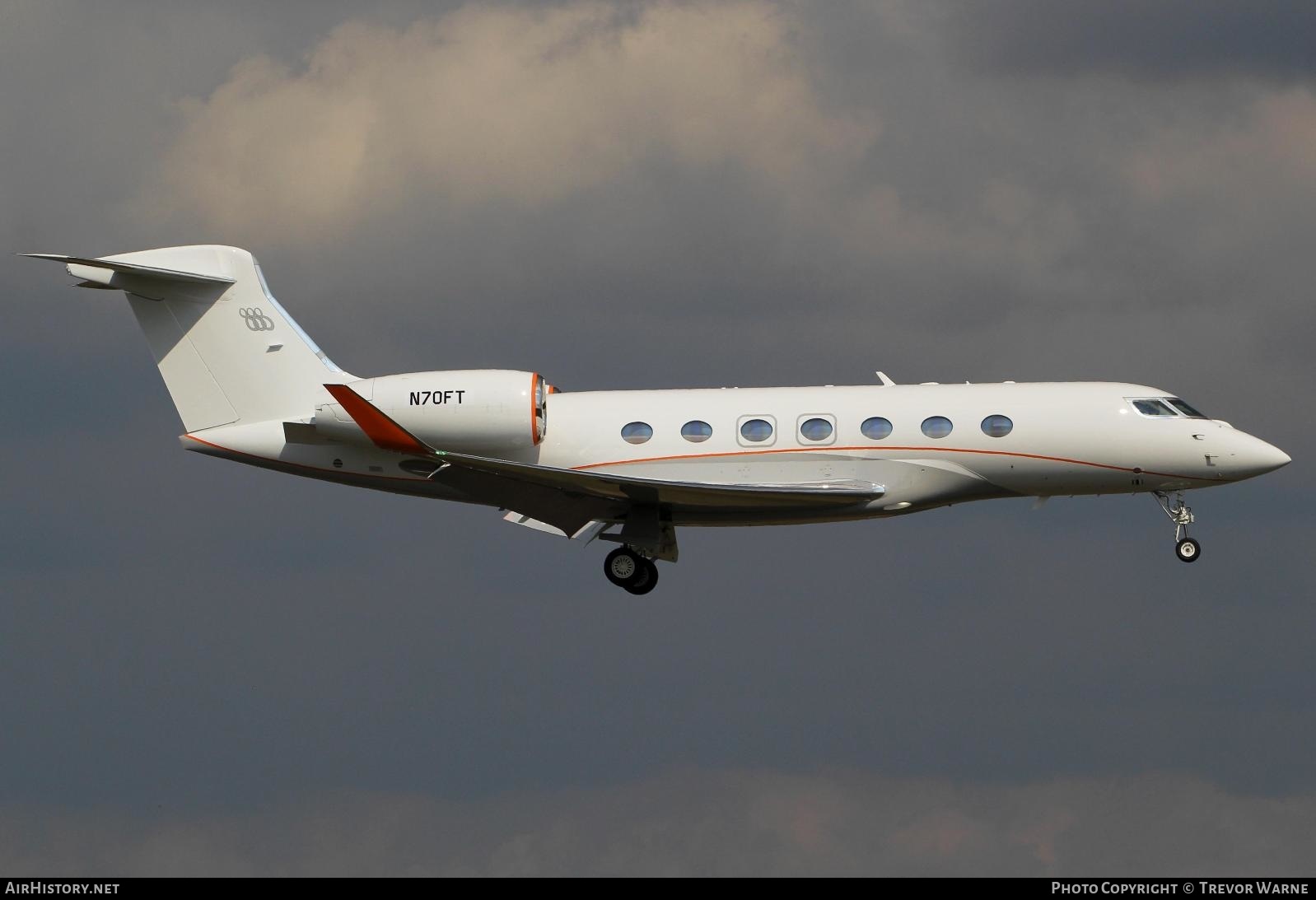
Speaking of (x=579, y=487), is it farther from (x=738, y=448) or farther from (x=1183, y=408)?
(x=1183, y=408)

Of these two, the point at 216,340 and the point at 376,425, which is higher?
the point at 216,340

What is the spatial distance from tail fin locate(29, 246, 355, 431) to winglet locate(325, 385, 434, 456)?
3.37 m

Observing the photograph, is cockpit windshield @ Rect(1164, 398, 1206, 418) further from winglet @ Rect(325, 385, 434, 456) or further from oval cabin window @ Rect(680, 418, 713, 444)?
winglet @ Rect(325, 385, 434, 456)

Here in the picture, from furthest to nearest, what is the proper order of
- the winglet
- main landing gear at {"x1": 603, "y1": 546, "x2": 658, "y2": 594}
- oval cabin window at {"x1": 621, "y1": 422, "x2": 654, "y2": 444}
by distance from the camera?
main landing gear at {"x1": 603, "y1": 546, "x2": 658, "y2": 594} → oval cabin window at {"x1": 621, "y1": 422, "x2": 654, "y2": 444} → the winglet

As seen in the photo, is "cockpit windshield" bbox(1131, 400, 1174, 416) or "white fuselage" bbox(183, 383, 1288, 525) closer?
"white fuselage" bbox(183, 383, 1288, 525)

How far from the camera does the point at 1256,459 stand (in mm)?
30859

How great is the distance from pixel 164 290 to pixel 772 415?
11618 mm

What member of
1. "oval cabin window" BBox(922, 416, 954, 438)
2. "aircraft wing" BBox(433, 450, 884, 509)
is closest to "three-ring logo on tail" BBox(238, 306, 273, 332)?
"aircraft wing" BBox(433, 450, 884, 509)

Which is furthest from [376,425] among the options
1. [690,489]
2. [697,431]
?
[697,431]

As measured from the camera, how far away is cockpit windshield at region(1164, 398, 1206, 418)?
102 ft

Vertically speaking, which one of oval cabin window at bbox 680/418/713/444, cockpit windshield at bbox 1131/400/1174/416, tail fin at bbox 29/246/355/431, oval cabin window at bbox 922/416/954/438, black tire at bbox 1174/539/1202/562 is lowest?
black tire at bbox 1174/539/1202/562

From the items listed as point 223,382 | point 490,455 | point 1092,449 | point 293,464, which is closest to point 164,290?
point 223,382

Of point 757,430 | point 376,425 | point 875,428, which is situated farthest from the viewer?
point 757,430

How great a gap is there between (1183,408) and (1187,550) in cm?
252
